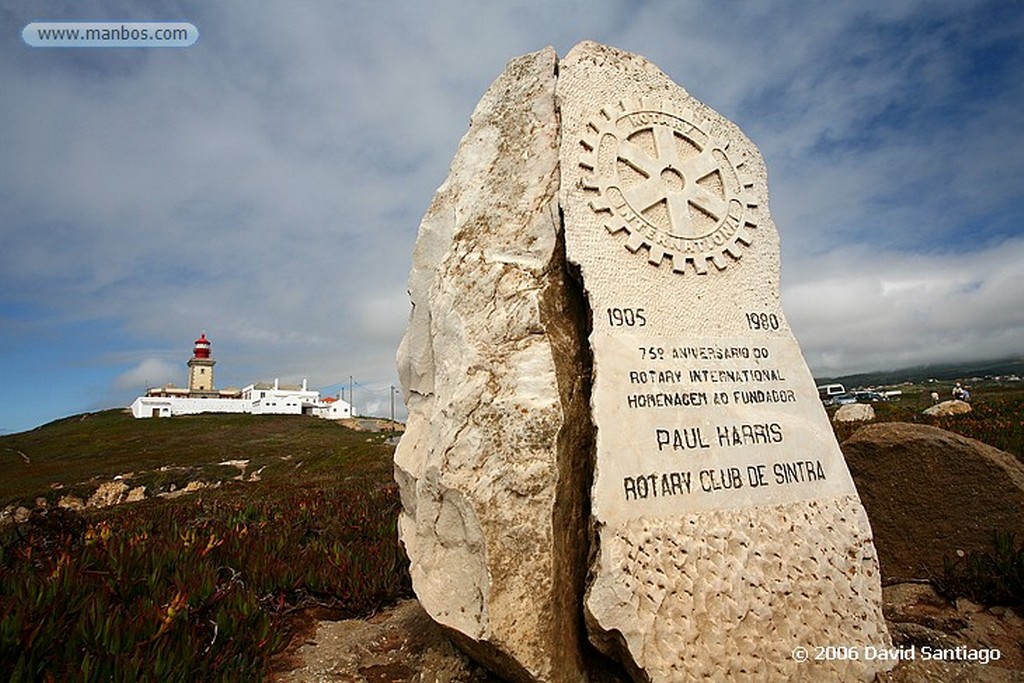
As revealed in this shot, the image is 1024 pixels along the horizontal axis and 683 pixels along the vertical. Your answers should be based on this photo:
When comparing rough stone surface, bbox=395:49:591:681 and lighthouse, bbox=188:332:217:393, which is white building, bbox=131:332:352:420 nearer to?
lighthouse, bbox=188:332:217:393

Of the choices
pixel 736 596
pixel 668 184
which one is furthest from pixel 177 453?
pixel 736 596

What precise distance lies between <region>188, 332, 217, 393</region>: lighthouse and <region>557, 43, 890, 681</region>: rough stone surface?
78.4 meters

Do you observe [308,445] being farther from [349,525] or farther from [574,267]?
[574,267]

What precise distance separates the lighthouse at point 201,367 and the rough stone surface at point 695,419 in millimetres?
78355

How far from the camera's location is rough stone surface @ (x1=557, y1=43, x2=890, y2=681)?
3350mm

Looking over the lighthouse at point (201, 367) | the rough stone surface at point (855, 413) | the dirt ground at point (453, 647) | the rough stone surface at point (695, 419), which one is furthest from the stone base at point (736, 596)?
the lighthouse at point (201, 367)

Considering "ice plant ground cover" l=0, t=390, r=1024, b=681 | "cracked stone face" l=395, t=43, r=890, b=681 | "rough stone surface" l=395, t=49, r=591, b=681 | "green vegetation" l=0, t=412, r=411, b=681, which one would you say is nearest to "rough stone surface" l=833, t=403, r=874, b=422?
"ice plant ground cover" l=0, t=390, r=1024, b=681

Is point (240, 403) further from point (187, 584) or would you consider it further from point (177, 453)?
point (187, 584)

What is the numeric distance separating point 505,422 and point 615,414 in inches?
26.1

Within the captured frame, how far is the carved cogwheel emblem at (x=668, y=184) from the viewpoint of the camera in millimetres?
4219

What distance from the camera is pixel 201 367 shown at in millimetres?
74562

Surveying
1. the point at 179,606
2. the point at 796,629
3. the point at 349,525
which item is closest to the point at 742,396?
the point at 796,629

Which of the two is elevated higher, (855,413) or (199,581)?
(855,413)

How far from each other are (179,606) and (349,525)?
12.5ft
